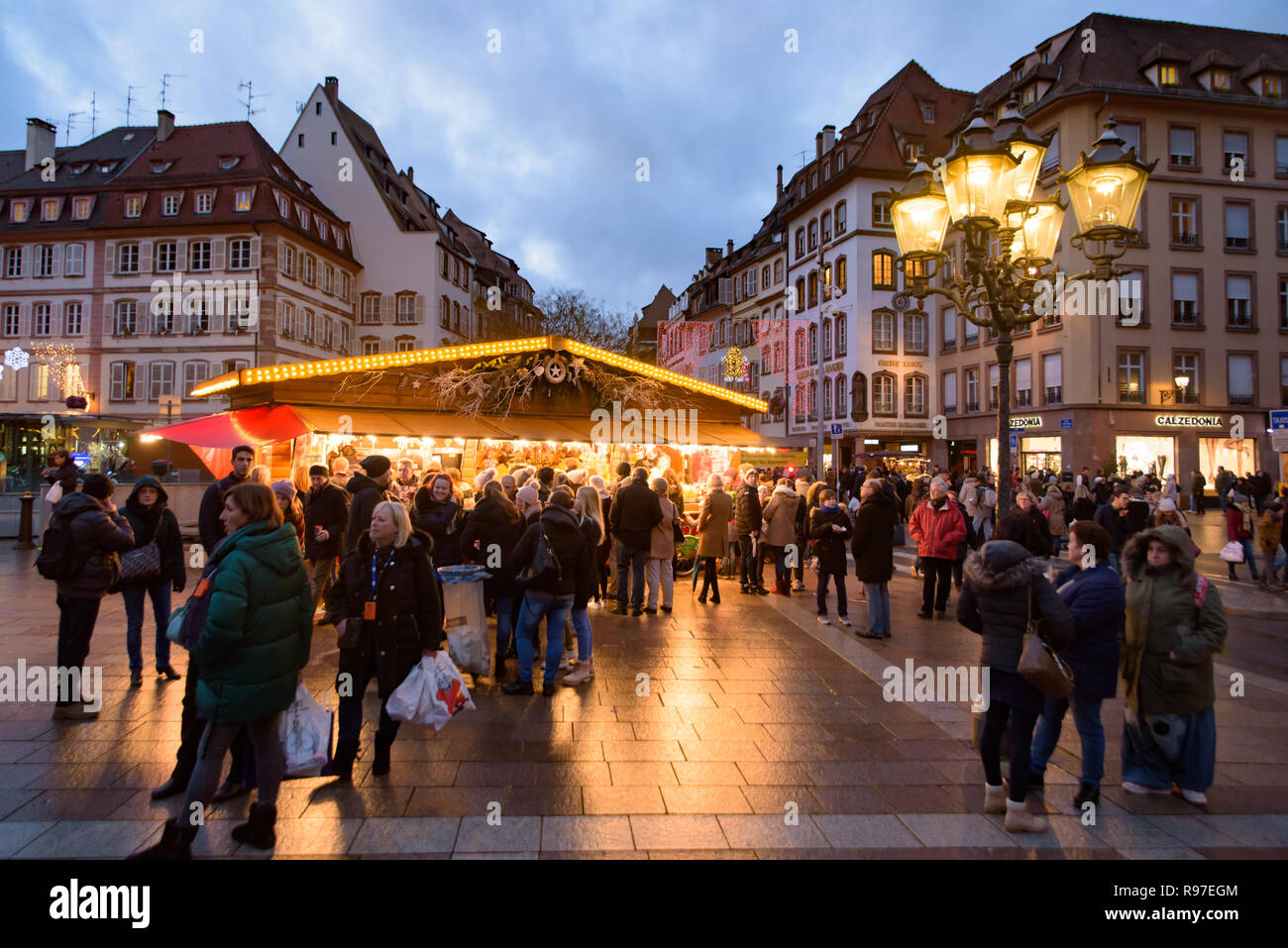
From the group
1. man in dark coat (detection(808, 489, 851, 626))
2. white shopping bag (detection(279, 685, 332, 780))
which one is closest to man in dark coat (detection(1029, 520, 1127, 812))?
white shopping bag (detection(279, 685, 332, 780))

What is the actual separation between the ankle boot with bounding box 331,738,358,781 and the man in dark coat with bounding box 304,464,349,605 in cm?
370

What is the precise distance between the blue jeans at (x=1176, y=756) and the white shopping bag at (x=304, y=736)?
15.4 feet

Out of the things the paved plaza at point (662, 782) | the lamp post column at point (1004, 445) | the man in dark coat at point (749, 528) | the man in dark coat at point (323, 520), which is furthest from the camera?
the man in dark coat at point (749, 528)

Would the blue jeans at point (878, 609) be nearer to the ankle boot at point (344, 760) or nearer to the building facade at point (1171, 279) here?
the ankle boot at point (344, 760)

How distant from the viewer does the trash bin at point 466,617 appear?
6185 millimetres

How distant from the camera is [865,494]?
8.51 meters

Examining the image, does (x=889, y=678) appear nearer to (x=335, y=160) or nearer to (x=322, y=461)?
(x=322, y=461)

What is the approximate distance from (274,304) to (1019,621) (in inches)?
1500

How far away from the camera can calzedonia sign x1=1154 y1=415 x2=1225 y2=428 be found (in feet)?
99.1

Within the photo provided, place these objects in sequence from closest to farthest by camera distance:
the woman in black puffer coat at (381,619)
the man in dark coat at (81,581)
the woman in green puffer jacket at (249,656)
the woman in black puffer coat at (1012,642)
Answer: the woman in green puffer jacket at (249,656) → the woman in black puffer coat at (1012,642) → the woman in black puffer coat at (381,619) → the man in dark coat at (81,581)

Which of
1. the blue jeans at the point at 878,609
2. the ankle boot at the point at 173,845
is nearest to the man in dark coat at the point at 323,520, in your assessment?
the ankle boot at the point at 173,845

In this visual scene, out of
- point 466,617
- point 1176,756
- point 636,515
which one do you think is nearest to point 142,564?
point 466,617

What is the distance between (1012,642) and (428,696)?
3254mm
